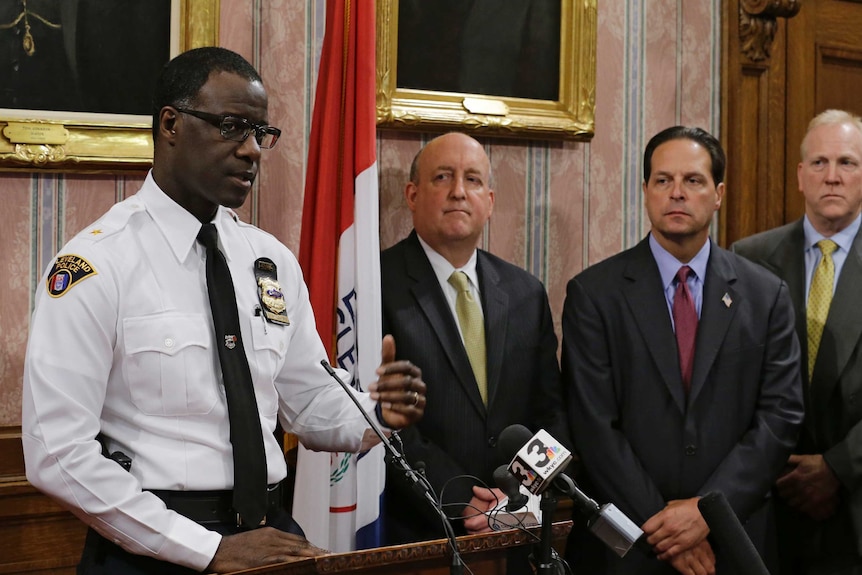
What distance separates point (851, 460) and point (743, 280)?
0.69 meters

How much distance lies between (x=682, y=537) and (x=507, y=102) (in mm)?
1788

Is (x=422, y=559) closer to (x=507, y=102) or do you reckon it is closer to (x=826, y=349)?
(x=826, y=349)

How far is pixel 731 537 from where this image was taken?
6.94ft

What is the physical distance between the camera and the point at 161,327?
7.18 feet

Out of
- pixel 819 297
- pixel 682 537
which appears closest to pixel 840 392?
pixel 819 297

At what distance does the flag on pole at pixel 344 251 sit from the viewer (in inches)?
128

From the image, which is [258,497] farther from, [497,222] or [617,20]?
[617,20]

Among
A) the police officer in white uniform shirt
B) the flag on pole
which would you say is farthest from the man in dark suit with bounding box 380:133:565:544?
the police officer in white uniform shirt

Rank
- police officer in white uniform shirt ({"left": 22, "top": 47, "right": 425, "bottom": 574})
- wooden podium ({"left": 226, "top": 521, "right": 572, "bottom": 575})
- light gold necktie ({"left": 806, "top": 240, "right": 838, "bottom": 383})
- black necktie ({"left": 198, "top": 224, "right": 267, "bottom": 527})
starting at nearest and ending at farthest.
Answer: wooden podium ({"left": 226, "top": 521, "right": 572, "bottom": 575}) < police officer in white uniform shirt ({"left": 22, "top": 47, "right": 425, "bottom": 574}) < black necktie ({"left": 198, "top": 224, "right": 267, "bottom": 527}) < light gold necktie ({"left": 806, "top": 240, "right": 838, "bottom": 383})

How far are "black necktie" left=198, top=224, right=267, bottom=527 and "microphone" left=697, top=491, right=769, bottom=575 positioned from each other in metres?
0.96

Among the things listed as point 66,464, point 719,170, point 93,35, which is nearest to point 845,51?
point 719,170

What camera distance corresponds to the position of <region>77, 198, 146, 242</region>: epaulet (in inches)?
87.7

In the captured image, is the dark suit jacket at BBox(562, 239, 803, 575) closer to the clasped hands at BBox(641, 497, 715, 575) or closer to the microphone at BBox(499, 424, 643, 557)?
the clasped hands at BBox(641, 497, 715, 575)

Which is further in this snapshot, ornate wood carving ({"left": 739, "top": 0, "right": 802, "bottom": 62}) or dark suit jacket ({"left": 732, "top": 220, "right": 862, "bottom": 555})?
ornate wood carving ({"left": 739, "top": 0, "right": 802, "bottom": 62})
